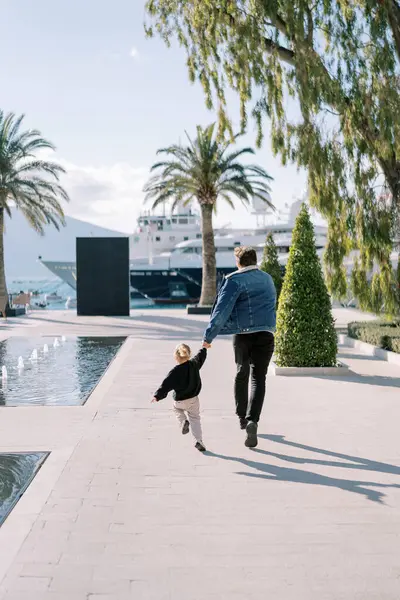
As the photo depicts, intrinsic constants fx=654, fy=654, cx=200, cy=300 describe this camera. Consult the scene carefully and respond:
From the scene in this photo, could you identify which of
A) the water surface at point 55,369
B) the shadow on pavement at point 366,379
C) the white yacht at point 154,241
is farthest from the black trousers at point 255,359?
the white yacht at point 154,241

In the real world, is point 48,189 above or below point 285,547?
above

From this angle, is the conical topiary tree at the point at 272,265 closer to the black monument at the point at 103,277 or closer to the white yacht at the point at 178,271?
the black monument at the point at 103,277

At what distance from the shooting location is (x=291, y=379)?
914cm

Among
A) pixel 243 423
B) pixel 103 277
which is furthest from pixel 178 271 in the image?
pixel 243 423

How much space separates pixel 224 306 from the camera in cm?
539

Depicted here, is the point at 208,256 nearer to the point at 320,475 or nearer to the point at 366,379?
the point at 366,379

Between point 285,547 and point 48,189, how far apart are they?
83.3 ft

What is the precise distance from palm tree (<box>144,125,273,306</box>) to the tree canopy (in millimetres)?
13791

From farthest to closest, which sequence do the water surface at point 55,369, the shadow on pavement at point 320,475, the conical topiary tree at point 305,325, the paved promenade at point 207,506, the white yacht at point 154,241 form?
the white yacht at point 154,241 → the conical topiary tree at point 305,325 → the water surface at point 55,369 → the shadow on pavement at point 320,475 → the paved promenade at point 207,506

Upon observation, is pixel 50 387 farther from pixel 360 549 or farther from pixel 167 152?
pixel 167 152

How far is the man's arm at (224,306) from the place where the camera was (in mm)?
5341

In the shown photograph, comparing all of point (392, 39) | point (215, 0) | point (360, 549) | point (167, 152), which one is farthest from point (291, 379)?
point (167, 152)

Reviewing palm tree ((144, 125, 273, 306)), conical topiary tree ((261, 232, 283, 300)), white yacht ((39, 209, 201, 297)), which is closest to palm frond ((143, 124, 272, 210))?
palm tree ((144, 125, 273, 306))

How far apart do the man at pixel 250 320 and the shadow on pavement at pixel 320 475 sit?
0.43 meters
